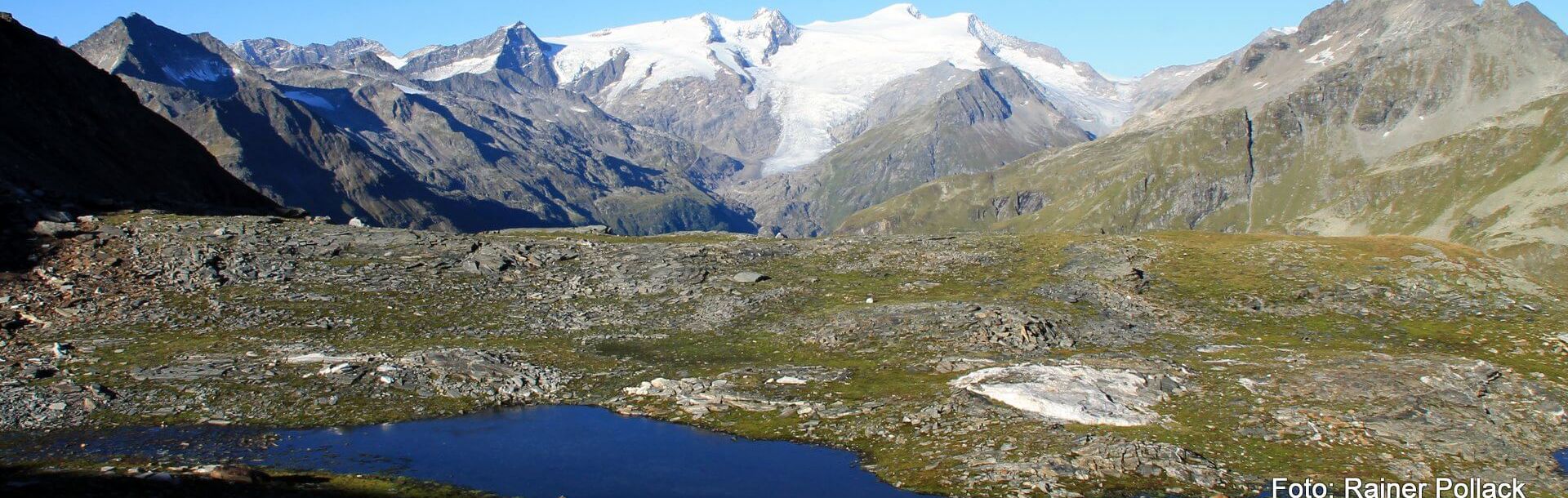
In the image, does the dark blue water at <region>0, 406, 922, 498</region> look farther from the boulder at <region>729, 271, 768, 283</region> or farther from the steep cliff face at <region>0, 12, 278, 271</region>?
the steep cliff face at <region>0, 12, 278, 271</region>

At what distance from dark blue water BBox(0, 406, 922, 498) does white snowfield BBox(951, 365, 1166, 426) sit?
9999 mm

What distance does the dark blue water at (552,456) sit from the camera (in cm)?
3891

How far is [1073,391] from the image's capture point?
158 feet

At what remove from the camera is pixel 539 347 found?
201 ft

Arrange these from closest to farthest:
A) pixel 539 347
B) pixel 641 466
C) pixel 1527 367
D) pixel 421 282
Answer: pixel 641 466 < pixel 1527 367 < pixel 539 347 < pixel 421 282

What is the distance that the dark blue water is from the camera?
128ft

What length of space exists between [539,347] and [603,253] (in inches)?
892

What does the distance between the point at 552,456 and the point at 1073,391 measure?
25.7 m

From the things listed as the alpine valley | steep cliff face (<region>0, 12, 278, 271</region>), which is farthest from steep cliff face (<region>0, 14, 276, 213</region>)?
the alpine valley

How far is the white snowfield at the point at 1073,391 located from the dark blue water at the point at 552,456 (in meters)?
10.00

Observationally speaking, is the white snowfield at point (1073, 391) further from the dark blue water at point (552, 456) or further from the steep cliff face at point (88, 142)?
the steep cliff face at point (88, 142)

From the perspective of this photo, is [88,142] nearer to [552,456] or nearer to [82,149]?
[82,149]

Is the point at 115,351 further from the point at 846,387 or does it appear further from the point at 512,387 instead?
the point at 846,387

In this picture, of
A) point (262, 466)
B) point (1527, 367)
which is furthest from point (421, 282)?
point (1527, 367)
